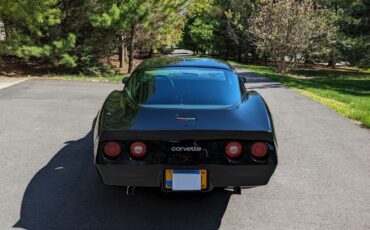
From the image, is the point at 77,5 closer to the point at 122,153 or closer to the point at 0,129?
the point at 0,129

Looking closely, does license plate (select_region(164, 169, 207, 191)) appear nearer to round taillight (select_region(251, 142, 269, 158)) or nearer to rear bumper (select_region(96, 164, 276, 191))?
rear bumper (select_region(96, 164, 276, 191))

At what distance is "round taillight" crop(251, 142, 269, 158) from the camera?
3545 millimetres

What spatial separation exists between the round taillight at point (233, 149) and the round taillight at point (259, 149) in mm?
112

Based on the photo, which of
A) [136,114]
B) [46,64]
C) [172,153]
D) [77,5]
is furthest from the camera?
[46,64]

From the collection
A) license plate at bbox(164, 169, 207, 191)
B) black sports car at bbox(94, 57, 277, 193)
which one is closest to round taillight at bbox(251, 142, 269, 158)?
black sports car at bbox(94, 57, 277, 193)

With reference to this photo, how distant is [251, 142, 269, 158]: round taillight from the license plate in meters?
0.45

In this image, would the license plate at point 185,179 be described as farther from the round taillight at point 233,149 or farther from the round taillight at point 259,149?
the round taillight at point 259,149

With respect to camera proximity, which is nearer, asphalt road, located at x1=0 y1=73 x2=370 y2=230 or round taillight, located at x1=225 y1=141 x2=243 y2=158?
round taillight, located at x1=225 y1=141 x2=243 y2=158

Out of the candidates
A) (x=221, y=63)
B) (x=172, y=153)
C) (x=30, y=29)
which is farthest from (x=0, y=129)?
(x=30, y=29)

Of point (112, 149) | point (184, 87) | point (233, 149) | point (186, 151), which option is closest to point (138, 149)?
point (112, 149)

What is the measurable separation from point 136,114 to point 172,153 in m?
0.56

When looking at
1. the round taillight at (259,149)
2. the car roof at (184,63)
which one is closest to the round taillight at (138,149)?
the round taillight at (259,149)

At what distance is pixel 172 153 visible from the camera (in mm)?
3525

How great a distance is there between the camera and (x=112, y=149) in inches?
139
